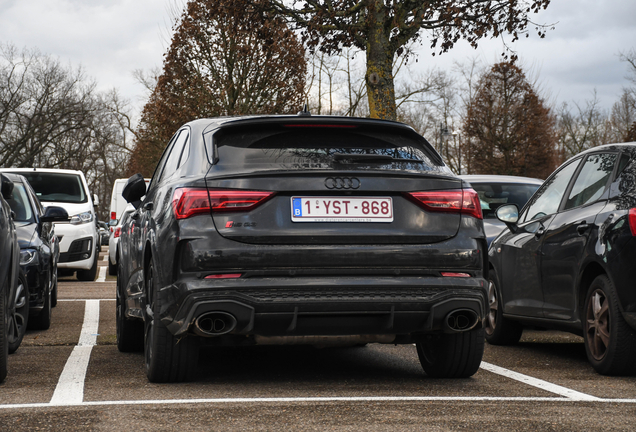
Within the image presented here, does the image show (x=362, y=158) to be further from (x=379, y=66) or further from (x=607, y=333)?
(x=379, y=66)

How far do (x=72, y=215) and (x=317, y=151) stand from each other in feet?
38.1

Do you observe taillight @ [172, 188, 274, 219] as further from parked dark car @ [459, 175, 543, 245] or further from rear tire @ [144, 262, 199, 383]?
parked dark car @ [459, 175, 543, 245]

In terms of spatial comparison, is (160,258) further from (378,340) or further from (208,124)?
(378,340)

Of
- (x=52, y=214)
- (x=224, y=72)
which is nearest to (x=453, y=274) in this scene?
(x=52, y=214)

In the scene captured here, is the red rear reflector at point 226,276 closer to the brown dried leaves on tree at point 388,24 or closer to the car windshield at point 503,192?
the car windshield at point 503,192

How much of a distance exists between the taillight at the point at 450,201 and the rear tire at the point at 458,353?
2.64ft

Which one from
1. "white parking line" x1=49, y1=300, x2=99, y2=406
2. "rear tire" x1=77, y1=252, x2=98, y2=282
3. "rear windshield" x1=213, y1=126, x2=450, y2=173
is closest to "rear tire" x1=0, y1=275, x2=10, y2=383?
Answer: "white parking line" x1=49, y1=300, x2=99, y2=406

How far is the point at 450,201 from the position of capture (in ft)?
16.3

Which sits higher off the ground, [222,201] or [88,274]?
[222,201]

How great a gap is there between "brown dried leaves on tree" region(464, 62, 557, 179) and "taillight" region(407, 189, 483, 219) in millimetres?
59991

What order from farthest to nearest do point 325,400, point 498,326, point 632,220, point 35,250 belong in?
1. point 35,250
2. point 498,326
3. point 632,220
4. point 325,400

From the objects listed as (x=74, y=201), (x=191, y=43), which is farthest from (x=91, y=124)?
(x=74, y=201)

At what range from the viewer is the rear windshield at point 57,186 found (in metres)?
16.2

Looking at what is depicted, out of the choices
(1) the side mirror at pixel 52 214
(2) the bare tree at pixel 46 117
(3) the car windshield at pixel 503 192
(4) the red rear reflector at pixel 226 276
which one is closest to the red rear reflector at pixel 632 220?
(4) the red rear reflector at pixel 226 276
